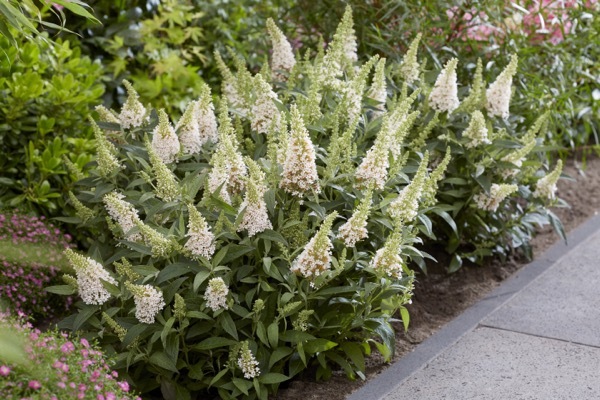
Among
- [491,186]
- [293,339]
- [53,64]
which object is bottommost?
[293,339]

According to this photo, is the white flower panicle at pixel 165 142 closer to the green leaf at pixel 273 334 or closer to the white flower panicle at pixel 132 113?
the white flower panicle at pixel 132 113

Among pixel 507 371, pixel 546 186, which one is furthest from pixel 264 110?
pixel 546 186

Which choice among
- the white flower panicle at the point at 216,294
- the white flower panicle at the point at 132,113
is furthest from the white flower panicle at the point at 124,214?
the white flower panicle at the point at 132,113

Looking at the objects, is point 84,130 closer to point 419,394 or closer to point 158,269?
point 158,269

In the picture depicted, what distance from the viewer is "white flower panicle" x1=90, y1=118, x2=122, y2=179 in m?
3.47

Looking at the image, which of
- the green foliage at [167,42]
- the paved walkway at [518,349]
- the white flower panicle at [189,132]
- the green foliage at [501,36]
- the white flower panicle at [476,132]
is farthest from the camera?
the green foliage at [167,42]

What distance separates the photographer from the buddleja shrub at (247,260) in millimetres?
3082

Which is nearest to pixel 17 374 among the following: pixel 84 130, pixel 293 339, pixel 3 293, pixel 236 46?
pixel 293 339

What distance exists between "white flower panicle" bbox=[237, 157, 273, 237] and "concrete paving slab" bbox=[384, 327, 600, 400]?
843mm

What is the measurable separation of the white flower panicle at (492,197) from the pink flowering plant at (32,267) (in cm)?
199

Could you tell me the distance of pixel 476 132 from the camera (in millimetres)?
4070

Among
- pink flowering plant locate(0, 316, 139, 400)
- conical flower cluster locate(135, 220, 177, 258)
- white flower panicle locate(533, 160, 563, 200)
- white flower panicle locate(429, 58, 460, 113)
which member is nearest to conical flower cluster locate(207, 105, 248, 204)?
conical flower cluster locate(135, 220, 177, 258)

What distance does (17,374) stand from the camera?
7.88ft

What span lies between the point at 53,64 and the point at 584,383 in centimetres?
314
